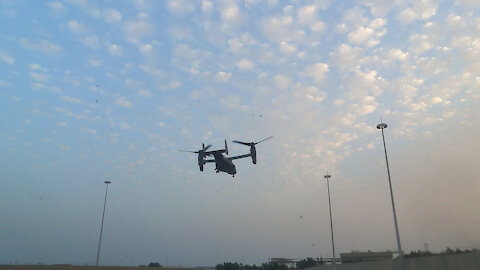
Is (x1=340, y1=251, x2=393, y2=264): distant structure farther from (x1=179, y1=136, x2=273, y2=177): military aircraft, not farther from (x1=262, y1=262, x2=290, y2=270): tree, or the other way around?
(x1=179, y1=136, x2=273, y2=177): military aircraft

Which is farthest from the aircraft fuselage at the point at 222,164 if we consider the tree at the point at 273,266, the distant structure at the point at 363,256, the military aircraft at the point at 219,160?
the tree at the point at 273,266

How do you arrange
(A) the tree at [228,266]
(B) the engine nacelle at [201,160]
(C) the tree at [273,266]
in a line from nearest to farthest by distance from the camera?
(B) the engine nacelle at [201,160], (C) the tree at [273,266], (A) the tree at [228,266]

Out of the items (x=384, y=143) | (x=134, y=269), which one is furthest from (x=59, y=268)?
(x=384, y=143)

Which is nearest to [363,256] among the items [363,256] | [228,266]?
[363,256]

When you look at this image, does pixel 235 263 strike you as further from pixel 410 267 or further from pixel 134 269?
pixel 410 267

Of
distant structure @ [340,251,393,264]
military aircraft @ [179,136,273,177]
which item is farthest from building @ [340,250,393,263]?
military aircraft @ [179,136,273,177]

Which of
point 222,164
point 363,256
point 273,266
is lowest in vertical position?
point 273,266

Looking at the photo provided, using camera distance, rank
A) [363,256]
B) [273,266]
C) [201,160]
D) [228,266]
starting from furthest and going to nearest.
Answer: [228,266] < [273,266] < [363,256] < [201,160]

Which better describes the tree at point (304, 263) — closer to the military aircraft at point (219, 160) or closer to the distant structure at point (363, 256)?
the distant structure at point (363, 256)

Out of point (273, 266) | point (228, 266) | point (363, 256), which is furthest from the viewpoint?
point (228, 266)

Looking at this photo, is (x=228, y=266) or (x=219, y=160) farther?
(x=228, y=266)

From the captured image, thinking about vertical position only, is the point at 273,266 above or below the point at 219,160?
below

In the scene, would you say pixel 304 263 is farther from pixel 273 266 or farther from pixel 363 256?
pixel 363 256

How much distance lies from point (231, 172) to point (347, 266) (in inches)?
1037
